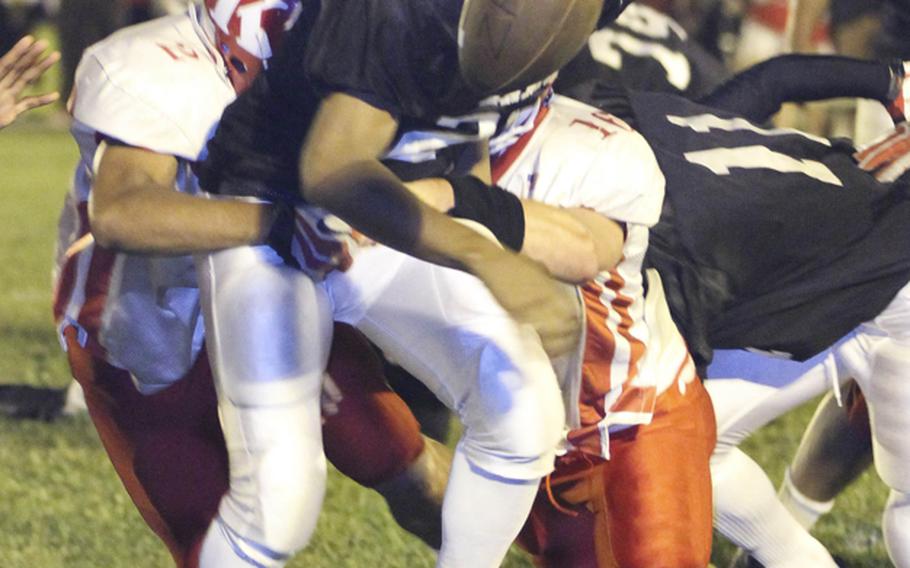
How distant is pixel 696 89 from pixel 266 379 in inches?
48.9

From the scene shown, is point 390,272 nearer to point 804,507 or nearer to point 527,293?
point 527,293

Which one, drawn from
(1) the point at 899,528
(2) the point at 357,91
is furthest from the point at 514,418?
(1) the point at 899,528

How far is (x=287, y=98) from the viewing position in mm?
2037

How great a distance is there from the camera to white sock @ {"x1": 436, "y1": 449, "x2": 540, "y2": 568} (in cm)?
198

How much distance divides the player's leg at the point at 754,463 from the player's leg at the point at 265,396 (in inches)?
25.8

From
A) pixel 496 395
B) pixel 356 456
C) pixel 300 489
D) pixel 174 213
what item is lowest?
pixel 356 456

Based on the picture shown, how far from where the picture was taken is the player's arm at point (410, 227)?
1.74 m

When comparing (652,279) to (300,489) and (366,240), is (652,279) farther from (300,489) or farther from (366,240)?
(300,489)

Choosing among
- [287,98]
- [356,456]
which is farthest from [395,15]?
[356,456]

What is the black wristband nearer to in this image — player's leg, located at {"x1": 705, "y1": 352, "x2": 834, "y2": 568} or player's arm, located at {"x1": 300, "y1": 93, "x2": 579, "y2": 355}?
player's arm, located at {"x1": 300, "y1": 93, "x2": 579, "y2": 355}

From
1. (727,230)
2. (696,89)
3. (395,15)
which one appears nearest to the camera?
(395,15)

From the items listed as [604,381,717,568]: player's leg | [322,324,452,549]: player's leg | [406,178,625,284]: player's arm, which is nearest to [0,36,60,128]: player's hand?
[322,324,452,549]: player's leg

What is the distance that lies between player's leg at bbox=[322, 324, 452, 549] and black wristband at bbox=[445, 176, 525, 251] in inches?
19.8

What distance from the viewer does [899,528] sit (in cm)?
227
